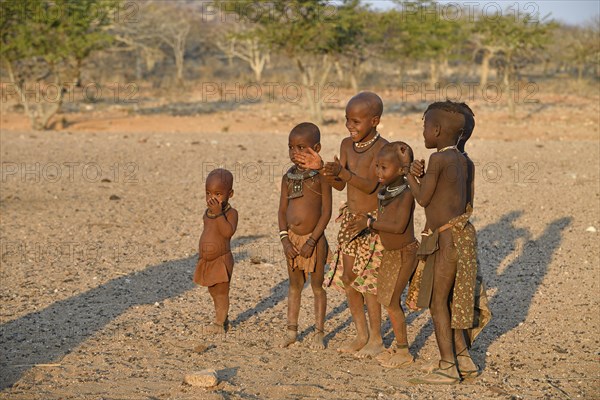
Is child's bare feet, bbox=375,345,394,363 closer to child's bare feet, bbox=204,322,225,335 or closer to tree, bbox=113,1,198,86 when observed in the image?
child's bare feet, bbox=204,322,225,335

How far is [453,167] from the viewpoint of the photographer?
171 inches

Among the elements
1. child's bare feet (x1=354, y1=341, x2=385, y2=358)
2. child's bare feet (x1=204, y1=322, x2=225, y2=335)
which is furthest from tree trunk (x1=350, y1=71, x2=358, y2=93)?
child's bare feet (x1=354, y1=341, x2=385, y2=358)

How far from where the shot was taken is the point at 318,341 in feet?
16.9

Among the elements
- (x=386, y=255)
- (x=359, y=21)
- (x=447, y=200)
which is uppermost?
(x=359, y=21)

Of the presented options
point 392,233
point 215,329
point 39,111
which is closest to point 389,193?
point 392,233

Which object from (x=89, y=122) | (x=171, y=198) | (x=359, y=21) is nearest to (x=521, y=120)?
(x=359, y=21)

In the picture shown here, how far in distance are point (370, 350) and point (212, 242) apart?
127 cm

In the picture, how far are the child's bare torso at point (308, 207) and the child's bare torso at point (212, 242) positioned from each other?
0.58 metres

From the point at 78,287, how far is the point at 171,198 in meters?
4.07

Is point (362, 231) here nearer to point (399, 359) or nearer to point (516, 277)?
point (399, 359)

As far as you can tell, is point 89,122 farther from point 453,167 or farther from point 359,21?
point 453,167

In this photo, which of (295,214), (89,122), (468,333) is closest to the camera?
(468,333)

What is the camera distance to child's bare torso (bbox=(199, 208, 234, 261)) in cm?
536

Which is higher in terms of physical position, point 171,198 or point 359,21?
point 359,21
